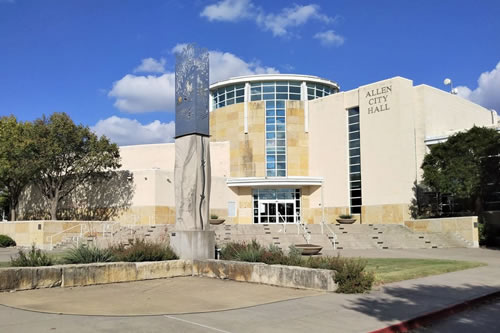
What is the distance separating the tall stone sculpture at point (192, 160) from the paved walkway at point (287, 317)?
4135 mm

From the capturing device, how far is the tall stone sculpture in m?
15.9

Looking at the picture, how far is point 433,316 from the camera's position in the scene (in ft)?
29.9

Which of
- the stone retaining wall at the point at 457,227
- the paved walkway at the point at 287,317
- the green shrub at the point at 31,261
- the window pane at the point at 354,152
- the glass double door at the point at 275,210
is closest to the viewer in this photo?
the paved walkway at the point at 287,317

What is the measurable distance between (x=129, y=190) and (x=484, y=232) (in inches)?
1122

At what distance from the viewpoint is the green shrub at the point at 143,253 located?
47.3ft

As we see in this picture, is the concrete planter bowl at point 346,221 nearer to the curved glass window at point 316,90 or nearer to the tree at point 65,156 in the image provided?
the curved glass window at point 316,90

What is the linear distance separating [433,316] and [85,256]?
9.43 metres

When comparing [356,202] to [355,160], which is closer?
[356,202]

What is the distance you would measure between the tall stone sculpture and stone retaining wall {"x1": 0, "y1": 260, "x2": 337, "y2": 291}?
0.92m

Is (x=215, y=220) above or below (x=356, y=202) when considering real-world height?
→ below

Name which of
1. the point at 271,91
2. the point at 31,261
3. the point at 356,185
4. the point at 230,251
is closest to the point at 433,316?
the point at 230,251

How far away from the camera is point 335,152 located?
4650cm

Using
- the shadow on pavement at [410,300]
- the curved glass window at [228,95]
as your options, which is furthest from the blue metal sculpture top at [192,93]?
the curved glass window at [228,95]

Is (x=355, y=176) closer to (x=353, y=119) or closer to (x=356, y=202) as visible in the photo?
(x=356, y=202)
